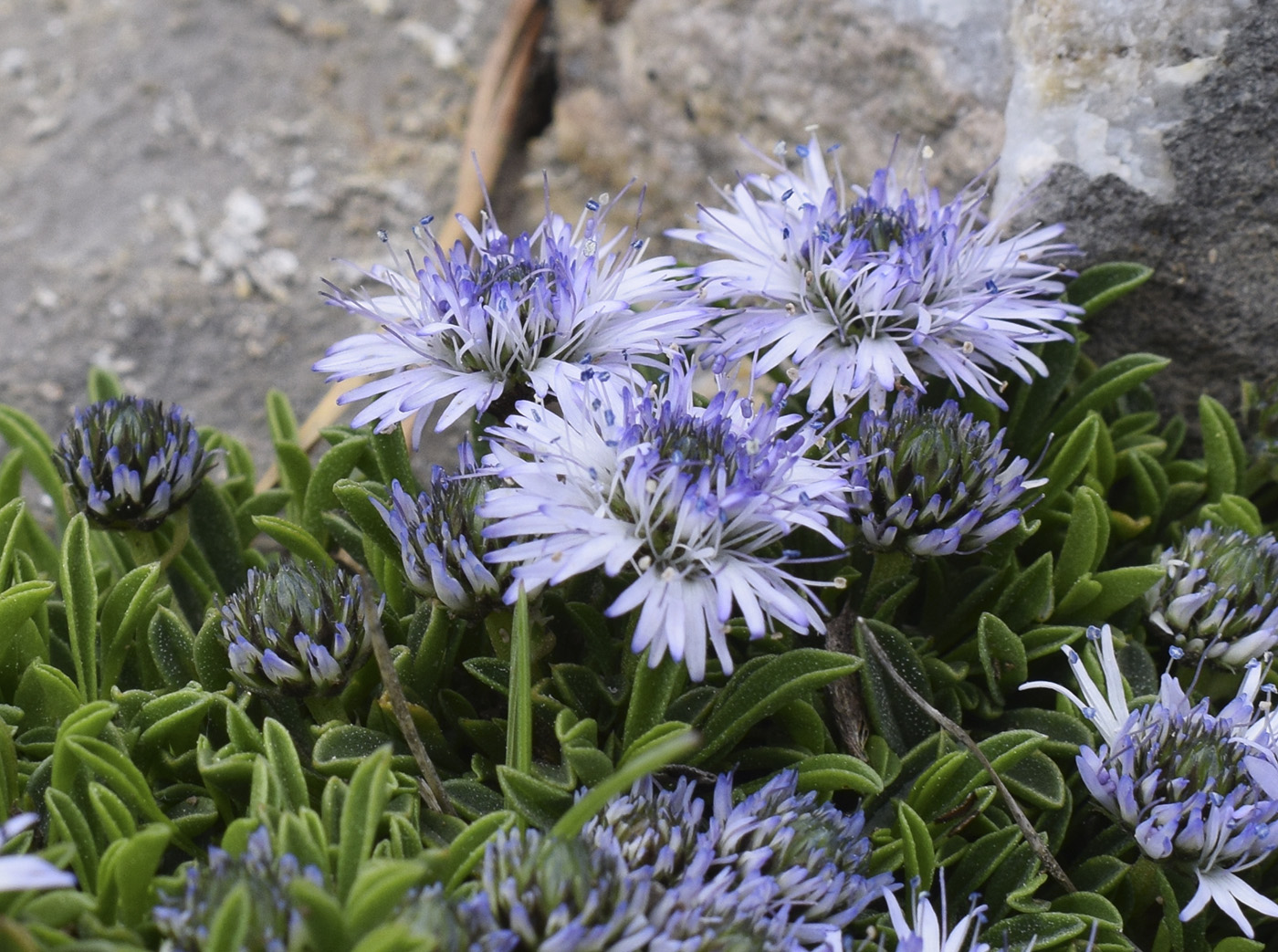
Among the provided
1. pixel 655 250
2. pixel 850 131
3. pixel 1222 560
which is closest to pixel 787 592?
pixel 1222 560

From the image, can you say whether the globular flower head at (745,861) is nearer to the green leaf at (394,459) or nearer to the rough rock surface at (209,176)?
the green leaf at (394,459)

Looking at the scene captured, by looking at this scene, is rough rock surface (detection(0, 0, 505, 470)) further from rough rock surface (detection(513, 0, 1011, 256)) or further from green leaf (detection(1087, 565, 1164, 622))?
green leaf (detection(1087, 565, 1164, 622))

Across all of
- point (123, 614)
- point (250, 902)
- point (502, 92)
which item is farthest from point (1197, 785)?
point (502, 92)

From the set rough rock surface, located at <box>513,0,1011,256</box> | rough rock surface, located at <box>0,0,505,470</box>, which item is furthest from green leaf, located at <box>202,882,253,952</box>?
rough rock surface, located at <box>0,0,505,470</box>

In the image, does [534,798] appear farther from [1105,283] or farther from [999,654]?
[1105,283]

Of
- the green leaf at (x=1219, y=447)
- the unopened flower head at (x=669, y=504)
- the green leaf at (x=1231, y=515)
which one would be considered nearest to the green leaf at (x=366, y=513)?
the unopened flower head at (x=669, y=504)

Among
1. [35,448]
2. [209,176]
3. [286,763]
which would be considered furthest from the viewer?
[209,176]
